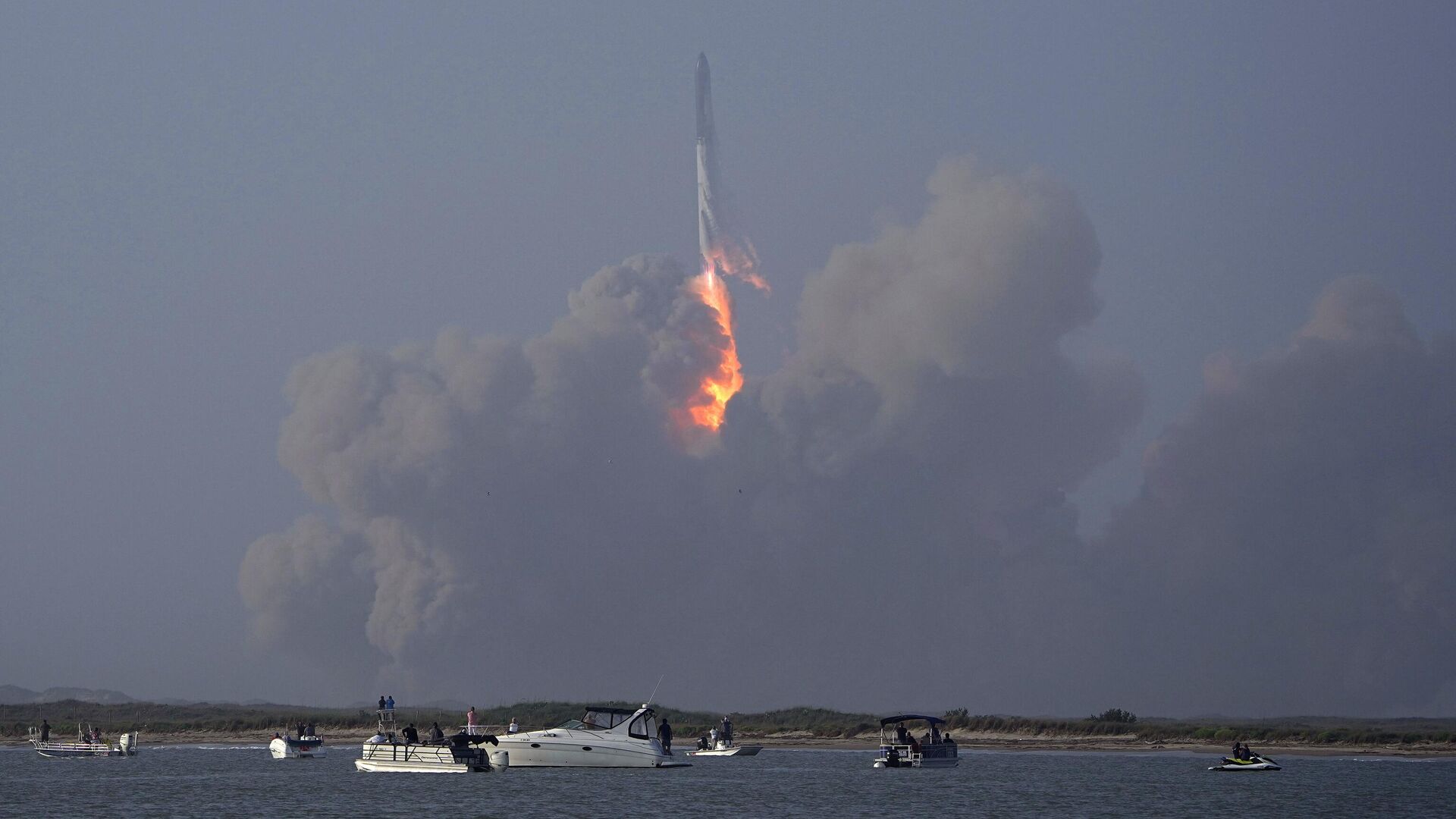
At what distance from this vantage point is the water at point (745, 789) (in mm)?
74938

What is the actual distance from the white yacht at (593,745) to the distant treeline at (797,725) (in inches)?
1062

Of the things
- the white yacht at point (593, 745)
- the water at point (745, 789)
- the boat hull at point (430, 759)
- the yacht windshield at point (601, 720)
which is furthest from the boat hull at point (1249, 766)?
the boat hull at point (430, 759)

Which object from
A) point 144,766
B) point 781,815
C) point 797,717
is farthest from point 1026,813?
point 797,717

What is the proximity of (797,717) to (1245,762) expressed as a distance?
2678 inches

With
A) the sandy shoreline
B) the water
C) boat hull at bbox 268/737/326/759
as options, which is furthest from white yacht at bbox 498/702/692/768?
the sandy shoreline

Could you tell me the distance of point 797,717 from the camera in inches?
6388

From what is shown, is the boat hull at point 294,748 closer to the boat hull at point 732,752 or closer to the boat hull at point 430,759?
the boat hull at point 430,759

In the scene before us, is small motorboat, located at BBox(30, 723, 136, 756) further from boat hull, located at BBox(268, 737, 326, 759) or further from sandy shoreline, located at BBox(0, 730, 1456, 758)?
sandy shoreline, located at BBox(0, 730, 1456, 758)

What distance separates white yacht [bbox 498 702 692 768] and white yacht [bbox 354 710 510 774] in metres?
1.44

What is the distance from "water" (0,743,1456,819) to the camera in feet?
246

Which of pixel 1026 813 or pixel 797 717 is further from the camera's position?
pixel 797 717

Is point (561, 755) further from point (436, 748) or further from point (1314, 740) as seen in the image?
point (1314, 740)

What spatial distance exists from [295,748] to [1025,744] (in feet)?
177

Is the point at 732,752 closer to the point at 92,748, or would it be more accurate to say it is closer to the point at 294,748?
the point at 294,748
